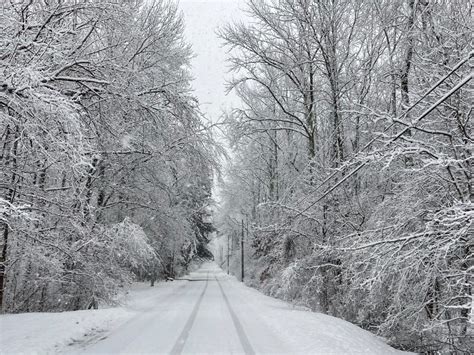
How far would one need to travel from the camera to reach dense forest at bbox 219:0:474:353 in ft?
21.3

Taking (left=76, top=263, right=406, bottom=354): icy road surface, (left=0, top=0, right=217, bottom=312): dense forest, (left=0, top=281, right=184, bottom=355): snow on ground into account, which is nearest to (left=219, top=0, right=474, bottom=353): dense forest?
(left=76, top=263, right=406, bottom=354): icy road surface

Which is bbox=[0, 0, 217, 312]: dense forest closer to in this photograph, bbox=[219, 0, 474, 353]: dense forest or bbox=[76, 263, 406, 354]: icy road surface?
bbox=[76, 263, 406, 354]: icy road surface

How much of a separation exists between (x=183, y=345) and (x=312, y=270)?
6.87 meters

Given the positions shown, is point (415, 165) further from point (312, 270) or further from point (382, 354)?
point (312, 270)

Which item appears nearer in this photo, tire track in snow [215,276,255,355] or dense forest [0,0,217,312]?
dense forest [0,0,217,312]

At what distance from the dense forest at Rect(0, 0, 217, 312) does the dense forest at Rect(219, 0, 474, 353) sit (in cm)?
324

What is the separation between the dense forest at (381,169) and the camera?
6500mm

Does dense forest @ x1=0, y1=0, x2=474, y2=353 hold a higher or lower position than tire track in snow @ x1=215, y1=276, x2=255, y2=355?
higher

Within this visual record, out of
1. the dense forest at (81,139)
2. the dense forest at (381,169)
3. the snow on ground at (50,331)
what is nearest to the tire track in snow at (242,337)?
the dense forest at (381,169)

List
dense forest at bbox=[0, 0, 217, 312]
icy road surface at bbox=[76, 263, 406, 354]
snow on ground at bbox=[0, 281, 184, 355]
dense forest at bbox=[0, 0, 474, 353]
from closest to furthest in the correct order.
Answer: dense forest at bbox=[0, 0, 217, 312], dense forest at bbox=[0, 0, 474, 353], snow on ground at bbox=[0, 281, 184, 355], icy road surface at bbox=[76, 263, 406, 354]

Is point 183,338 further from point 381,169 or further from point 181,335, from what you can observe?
point 381,169

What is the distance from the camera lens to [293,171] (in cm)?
2084

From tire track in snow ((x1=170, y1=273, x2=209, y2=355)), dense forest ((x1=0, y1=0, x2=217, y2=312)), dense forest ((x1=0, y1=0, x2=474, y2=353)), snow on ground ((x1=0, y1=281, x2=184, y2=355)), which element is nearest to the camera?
dense forest ((x1=0, y1=0, x2=217, y2=312))

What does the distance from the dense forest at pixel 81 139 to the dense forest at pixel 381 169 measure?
3.24 m
